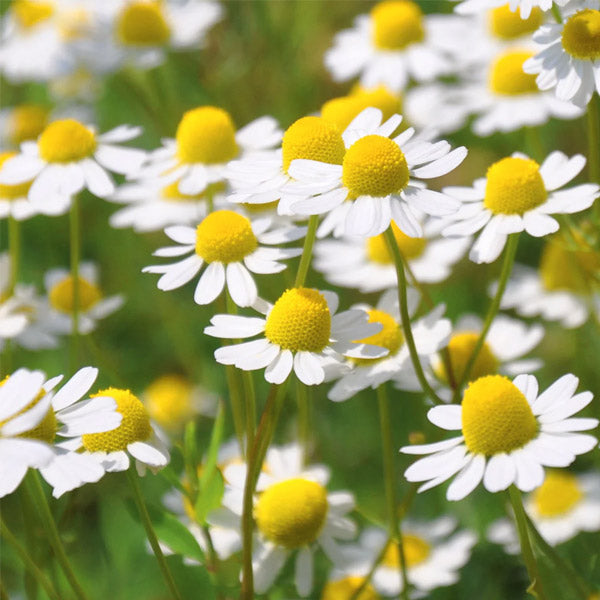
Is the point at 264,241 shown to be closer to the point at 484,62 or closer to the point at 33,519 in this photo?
the point at 33,519

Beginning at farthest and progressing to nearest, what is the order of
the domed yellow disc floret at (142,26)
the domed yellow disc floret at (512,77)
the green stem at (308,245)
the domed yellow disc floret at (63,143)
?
the domed yellow disc floret at (142,26) < the domed yellow disc floret at (512,77) < the domed yellow disc floret at (63,143) < the green stem at (308,245)

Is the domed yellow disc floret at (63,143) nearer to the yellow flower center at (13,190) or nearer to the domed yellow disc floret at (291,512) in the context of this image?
the yellow flower center at (13,190)

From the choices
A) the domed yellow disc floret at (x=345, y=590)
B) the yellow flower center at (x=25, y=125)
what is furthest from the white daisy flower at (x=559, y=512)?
the yellow flower center at (x=25, y=125)

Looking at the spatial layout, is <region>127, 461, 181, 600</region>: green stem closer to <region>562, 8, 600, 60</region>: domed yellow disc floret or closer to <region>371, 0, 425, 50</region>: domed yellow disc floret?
<region>562, 8, 600, 60</region>: domed yellow disc floret

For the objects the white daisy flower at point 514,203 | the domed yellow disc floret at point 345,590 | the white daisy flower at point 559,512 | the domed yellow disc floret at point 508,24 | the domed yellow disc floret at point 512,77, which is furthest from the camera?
the domed yellow disc floret at point 508,24

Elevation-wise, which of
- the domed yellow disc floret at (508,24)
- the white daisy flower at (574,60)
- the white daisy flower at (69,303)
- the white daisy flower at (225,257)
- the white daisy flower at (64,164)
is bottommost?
the white daisy flower at (69,303)

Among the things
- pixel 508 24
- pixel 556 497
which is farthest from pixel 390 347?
pixel 508 24
